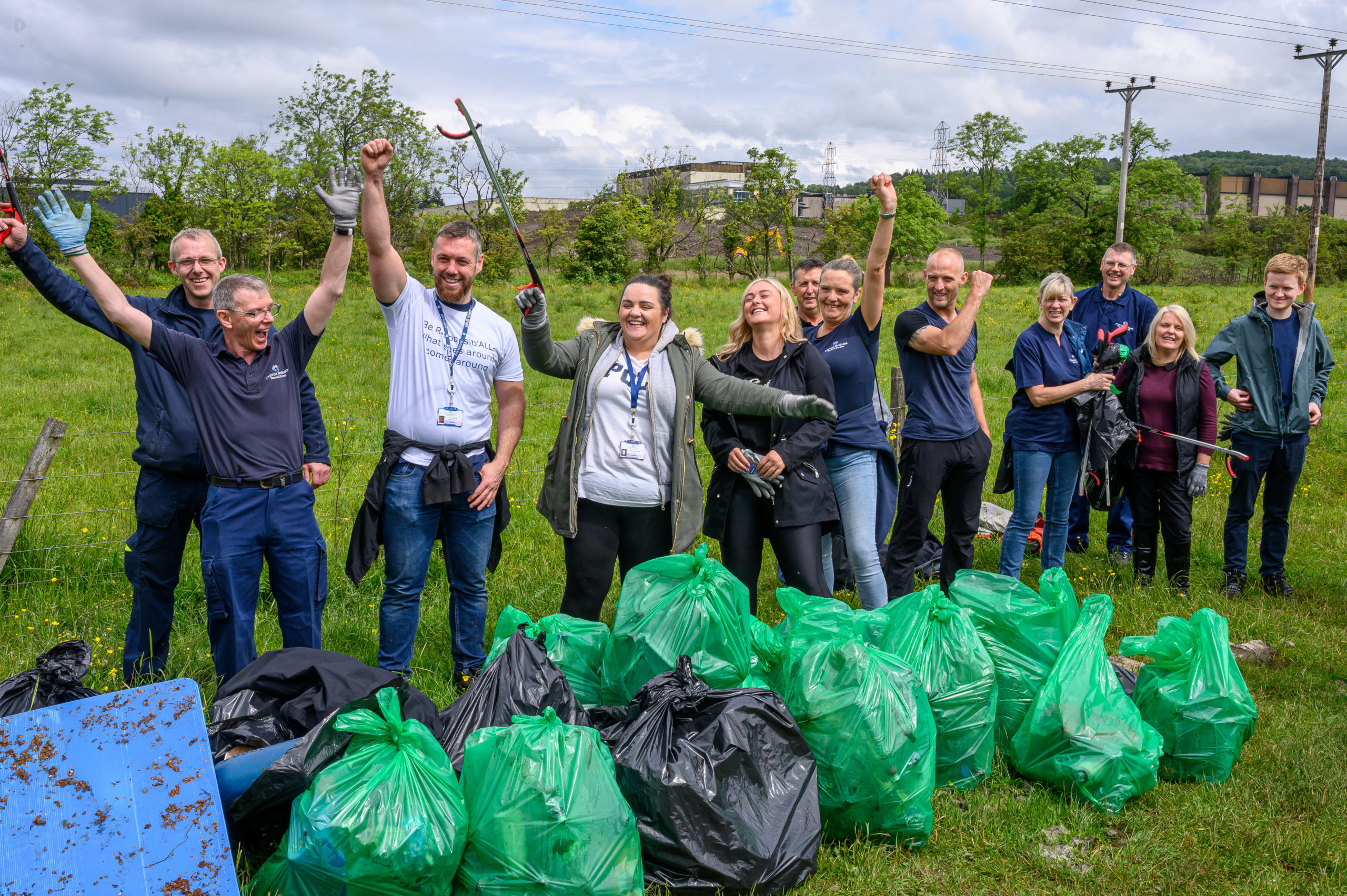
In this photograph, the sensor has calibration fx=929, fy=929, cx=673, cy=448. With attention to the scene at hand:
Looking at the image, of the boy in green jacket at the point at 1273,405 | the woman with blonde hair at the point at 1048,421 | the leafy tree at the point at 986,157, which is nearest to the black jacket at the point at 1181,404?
the boy in green jacket at the point at 1273,405

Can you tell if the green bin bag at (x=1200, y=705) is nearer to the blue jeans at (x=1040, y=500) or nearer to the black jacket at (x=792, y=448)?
the black jacket at (x=792, y=448)

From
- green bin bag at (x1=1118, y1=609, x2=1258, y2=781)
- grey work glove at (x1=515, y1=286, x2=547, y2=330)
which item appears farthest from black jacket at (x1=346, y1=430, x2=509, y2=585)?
green bin bag at (x1=1118, y1=609, x2=1258, y2=781)

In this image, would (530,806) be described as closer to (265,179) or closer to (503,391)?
(503,391)

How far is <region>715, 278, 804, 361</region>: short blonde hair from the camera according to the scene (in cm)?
363

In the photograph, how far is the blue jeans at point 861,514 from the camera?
382 centimetres

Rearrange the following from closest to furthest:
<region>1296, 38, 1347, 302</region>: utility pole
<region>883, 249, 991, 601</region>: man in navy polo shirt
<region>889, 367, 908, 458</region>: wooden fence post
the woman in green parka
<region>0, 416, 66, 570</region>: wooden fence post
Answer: the woman in green parka → <region>883, 249, 991, 601</region>: man in navy polo shirt → <region>0, 416, 66, 570</region>: wooden fence post → <region>889, 367, 908, 458</region>: wooden fence post → <region>1296, 38, 1347, 302</region>: utility pole

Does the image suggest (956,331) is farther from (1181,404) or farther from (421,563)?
(421,563)

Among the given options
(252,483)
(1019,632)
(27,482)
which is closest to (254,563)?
(252,483)

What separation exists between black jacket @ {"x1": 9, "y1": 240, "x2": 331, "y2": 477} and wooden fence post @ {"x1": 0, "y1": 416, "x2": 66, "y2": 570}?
1444mm

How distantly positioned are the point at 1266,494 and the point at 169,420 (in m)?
5.45

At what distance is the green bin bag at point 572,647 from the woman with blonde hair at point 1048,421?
261 centimetres

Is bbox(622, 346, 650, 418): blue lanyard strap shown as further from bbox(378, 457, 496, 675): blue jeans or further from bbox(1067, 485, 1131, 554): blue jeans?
bbox(1067, 485, 1131, 554): blue jeans

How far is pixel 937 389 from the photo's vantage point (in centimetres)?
421

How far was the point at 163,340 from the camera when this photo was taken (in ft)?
9.89
